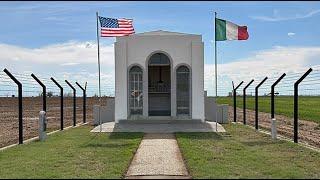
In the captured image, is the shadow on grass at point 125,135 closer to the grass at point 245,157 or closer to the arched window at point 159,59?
the grass at point 245,157

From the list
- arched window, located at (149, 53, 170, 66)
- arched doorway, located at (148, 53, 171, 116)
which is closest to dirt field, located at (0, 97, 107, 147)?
arched doorway, located at (148, 53, 171, 116)

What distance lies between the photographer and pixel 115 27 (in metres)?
23.5

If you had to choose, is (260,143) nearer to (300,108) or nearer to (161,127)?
(161,127)

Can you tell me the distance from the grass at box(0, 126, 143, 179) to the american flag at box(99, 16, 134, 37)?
629cm

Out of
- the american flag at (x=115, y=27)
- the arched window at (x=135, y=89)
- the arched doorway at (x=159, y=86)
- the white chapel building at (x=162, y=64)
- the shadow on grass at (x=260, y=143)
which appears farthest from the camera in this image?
the arched doorway at (x=159, y=86)

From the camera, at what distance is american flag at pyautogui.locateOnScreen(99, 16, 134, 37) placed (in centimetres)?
2336

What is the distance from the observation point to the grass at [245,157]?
416 inches

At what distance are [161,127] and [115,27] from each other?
4.95 metres

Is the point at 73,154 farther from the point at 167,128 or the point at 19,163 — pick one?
the point at 167,128

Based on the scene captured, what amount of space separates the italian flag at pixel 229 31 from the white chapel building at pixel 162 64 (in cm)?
95

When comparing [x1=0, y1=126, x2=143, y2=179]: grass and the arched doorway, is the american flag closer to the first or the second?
the arched doorway

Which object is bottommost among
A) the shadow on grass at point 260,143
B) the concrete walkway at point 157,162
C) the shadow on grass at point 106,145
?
the concrete walkway at point 157,162

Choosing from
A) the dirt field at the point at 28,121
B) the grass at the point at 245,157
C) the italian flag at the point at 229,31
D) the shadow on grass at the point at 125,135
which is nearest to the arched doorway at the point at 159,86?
the italian flag at the point at 229,31

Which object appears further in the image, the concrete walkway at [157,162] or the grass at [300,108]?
the grass at [300,108]
